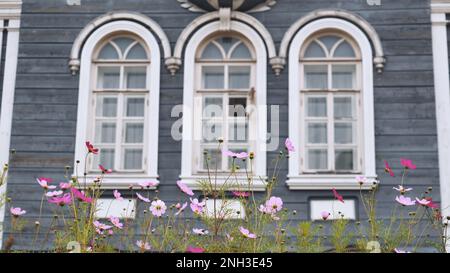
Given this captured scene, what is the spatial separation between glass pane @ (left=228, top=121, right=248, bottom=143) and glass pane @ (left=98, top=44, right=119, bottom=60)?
59.6 inches

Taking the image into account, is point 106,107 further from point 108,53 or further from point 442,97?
point 442,97

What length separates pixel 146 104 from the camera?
7125mm

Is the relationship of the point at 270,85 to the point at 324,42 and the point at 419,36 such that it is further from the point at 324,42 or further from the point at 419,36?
the point at 419,36

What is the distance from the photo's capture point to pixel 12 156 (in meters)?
7.07

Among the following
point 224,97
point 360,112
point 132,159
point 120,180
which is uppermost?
point 224,97

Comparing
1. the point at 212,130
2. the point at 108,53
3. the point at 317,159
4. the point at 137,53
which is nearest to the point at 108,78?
the point at 108,53

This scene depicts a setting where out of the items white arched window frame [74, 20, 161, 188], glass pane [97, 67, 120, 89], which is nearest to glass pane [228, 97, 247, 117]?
white arched window frame [74, 20, 161, 188]

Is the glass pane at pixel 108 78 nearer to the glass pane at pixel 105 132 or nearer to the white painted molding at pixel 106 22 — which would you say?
the white painted molding at pixel 106 22

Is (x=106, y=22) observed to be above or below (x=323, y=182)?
above

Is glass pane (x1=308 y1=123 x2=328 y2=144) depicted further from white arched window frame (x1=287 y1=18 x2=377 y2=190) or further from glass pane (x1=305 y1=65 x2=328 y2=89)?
glass pane (x1=305 y1=65 x2=328 y2=89)

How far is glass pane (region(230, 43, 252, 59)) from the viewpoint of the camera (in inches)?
284

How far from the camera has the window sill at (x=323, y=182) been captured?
6.77 m

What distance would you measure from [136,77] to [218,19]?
3.60 ft

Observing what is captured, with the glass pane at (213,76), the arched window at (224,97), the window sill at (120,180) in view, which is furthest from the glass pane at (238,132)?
the window sill at (120,180)
